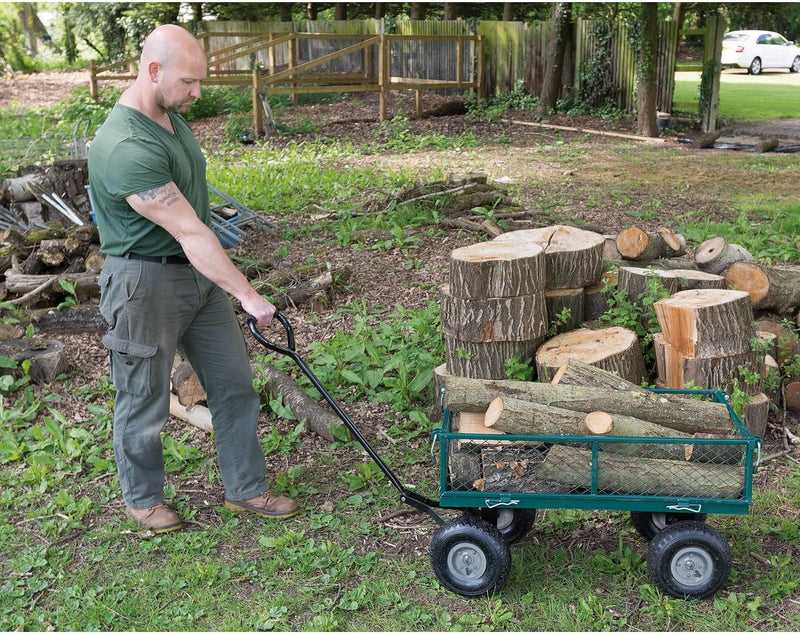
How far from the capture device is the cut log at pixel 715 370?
4637 mm

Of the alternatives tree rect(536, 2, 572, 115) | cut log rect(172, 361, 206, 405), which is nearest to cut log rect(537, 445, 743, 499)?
cut log rect(172, 361, 206, 405)

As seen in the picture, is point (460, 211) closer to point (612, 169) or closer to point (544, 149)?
point (612, 169)

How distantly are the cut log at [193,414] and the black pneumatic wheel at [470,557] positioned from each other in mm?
2098

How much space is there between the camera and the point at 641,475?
3525 mm

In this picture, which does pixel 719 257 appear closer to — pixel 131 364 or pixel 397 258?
pixel 397 258

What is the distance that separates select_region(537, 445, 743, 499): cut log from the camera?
3496 mm

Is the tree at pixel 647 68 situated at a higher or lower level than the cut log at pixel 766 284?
higher

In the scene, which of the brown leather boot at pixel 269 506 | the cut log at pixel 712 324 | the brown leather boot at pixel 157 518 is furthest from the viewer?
the cut log at pixel 712 324

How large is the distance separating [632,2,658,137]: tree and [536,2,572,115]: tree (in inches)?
98.0

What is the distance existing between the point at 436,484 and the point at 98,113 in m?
17.3

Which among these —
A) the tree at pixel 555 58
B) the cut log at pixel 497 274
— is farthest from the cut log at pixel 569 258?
the tree at pixel 555 58

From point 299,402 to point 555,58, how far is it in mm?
14848

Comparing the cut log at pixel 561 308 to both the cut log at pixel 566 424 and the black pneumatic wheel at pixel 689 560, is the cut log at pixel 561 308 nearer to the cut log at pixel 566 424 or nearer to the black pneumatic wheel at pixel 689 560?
the cut log at pixel 566 424

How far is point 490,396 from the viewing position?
380 cm
